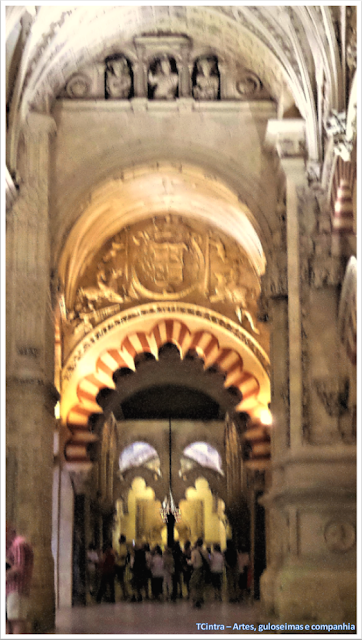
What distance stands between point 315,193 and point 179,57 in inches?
96.8

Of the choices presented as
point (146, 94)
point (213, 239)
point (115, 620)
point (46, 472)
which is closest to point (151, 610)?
point (115, 620)

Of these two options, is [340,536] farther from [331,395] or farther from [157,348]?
[157,348]

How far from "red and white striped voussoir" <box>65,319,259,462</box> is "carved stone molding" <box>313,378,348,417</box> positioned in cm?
397

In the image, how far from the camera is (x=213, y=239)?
1306 centimetres

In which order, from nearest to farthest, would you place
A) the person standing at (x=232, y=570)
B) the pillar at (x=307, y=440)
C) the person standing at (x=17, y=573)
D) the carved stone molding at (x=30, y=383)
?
the person standing at (x=17, y=573)
the pillar at (x=307, y=440)
the carved stone molding at (x=30, y=383)
the person standing at (x=232, y=570)

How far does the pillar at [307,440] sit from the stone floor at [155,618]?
61 centimetres

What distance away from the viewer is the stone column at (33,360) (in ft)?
30.2

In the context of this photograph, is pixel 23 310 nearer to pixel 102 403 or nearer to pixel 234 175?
pixel 234 175

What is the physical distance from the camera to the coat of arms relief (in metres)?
12.9

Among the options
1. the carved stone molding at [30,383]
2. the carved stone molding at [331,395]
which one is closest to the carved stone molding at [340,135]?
the carved stone molding at [331,395]

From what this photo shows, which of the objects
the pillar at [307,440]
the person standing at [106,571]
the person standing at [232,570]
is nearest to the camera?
the pillar at [307,440]

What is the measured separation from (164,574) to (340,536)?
18.8 feet

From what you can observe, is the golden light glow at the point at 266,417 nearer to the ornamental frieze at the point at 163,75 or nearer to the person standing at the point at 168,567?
the person standing at the point at 168,567

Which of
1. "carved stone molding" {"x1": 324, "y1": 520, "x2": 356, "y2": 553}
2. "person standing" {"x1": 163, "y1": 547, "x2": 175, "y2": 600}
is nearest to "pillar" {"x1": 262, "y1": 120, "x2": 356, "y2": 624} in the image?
"carved stone molding" {"x1": 324, "y1": 520, "x2": 356, "y2": 553}
